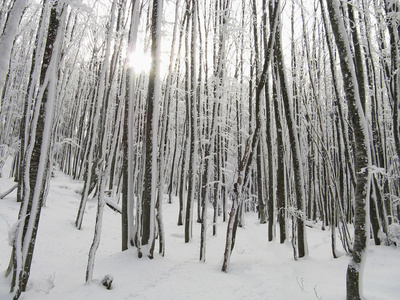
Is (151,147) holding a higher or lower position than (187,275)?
higher

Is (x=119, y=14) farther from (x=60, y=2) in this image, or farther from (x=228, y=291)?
(x=228, y=291)

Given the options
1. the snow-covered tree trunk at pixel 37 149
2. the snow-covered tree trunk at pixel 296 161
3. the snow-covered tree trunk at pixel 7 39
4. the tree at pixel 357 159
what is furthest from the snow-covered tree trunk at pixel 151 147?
the tree at pixel 357 159

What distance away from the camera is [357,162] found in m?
2.78

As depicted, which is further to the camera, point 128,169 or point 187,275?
point 128,169

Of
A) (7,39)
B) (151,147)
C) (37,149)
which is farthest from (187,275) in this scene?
(7,39)

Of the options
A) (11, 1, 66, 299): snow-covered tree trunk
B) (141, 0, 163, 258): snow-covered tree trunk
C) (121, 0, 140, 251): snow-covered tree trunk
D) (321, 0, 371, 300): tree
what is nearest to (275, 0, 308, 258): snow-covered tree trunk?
(321, 0, 371, 300): tree

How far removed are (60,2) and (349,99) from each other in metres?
3.62

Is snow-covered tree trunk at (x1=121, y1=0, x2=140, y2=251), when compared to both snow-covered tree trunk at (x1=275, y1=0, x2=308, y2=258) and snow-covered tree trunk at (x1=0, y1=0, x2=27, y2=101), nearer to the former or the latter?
snow-covered tree trunk at (x1=0, y1=0, x2=27, y2=101)

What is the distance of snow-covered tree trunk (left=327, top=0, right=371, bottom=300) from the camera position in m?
2.64

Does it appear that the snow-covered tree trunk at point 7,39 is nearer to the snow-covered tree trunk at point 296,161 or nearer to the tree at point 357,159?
the tree at point 357,159

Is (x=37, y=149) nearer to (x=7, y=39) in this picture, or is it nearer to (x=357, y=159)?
(x=7, y=39)

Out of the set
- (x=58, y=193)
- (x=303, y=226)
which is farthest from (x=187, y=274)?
(x=58, y=193)

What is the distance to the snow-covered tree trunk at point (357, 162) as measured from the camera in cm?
264

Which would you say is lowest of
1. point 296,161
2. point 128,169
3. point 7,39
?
point 128,169
